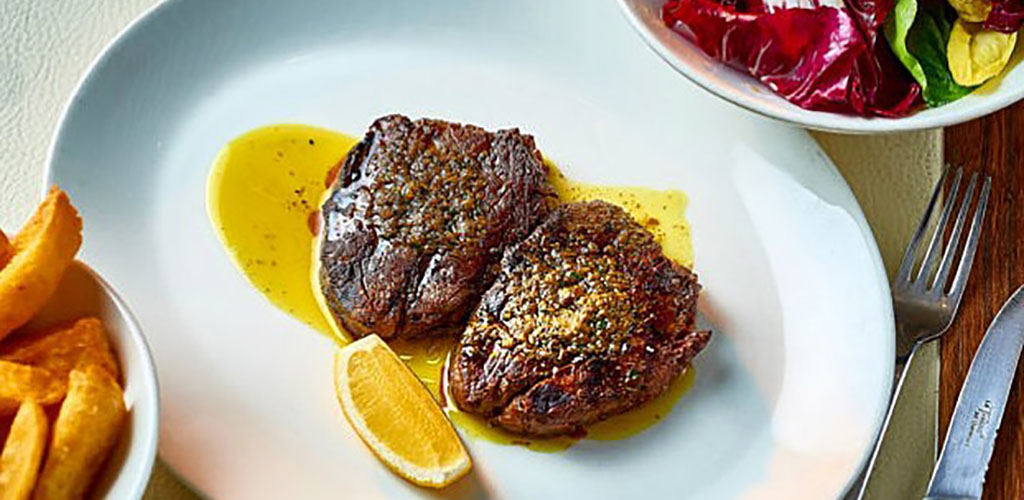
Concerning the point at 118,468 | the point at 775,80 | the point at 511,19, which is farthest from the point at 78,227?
the point at 775,80

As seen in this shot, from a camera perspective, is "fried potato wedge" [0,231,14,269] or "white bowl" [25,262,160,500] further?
"fried potato wedge" [0,231,14,269]

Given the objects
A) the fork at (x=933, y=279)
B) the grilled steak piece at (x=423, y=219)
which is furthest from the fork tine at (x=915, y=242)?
the grilled steak piece at (x=423, y=219)

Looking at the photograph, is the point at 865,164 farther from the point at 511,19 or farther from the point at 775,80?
the point at 511,19

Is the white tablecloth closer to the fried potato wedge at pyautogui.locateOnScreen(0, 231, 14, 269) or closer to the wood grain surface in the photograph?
the wood grain surface

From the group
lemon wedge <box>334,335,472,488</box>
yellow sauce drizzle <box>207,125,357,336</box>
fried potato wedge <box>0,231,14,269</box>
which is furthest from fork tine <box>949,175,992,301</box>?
fried potato wedge <box>0,231,14,269</box>

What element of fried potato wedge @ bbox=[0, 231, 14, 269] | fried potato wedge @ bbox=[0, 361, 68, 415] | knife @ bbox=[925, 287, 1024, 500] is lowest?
knife @ bbox=[925, 287, 1024, 500]

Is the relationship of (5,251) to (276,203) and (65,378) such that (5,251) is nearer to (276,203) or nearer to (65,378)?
(65,378)

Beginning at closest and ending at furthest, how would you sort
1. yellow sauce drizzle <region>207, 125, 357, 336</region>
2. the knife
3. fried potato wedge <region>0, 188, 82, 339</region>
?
fried potato wedge <region>0, 188, 82, 339</region> → the knife → yellow sauce drizzle <region>207, 125, 357, 336</region>
